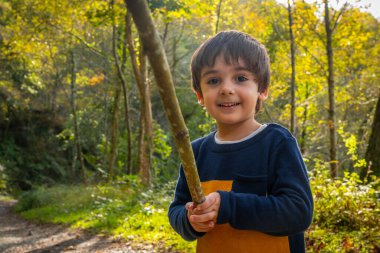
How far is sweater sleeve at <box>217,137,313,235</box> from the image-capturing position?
5.12 feet

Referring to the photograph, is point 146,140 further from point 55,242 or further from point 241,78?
point 241,78

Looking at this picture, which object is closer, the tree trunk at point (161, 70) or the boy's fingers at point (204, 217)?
the tree trunk at point (161, 70)

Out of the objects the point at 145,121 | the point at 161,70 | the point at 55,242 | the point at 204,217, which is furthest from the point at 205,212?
the point at 145,121

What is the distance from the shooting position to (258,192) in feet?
5.53

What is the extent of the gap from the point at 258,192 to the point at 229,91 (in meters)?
0.43

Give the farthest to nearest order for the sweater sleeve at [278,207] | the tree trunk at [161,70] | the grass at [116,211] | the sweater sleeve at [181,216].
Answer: the grass at [116,211] < the sweater sleeve at [181,216] < the sweater sleeve at [278,207] < the tree trunk at [161,70]

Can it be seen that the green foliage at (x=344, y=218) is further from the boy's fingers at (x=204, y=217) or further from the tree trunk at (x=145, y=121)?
the tree trunk at (x=145, y=121)

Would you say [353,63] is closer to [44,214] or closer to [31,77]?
[44,214]

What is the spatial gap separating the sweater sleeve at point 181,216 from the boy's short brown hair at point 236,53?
1.79 ft

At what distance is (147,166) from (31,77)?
8124 millimetres

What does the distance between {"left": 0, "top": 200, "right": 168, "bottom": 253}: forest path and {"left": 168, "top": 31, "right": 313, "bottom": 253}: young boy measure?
3754 millimetres

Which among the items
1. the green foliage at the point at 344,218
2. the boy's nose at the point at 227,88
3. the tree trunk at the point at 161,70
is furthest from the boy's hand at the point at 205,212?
the green foliage at the point at 344,218

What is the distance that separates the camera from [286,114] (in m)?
17.2

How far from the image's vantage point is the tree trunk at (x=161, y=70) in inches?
31.9
